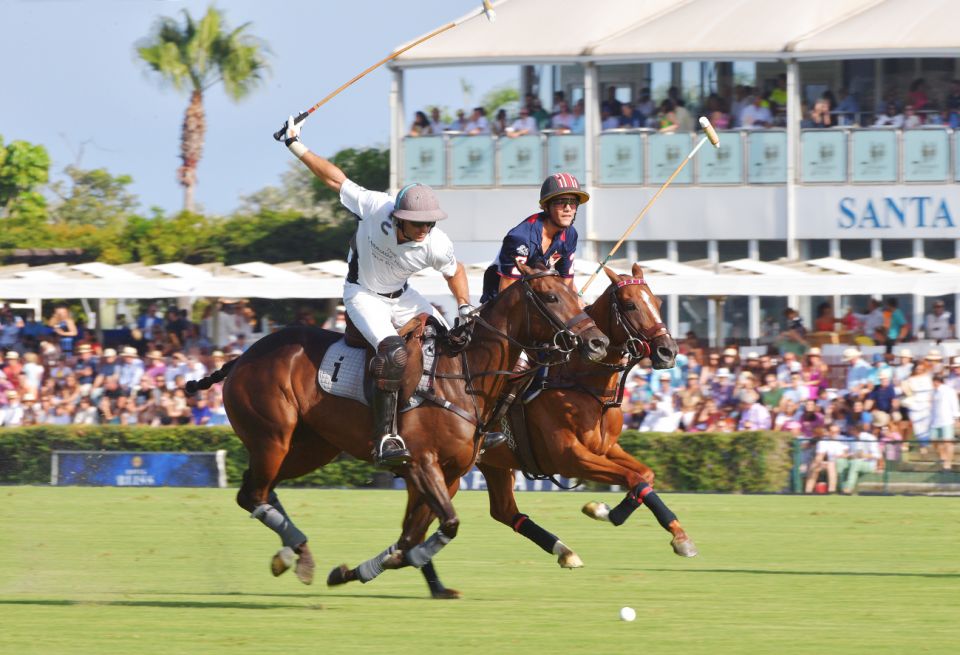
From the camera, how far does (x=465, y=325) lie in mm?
8133

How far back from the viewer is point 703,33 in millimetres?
23750

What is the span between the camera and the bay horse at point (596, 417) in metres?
9.02

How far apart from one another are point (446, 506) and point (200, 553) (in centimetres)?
377

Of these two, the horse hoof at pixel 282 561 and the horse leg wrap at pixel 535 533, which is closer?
the horse hoof at pixel 282 561

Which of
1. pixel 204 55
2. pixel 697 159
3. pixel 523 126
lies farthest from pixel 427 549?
pixel 204 55

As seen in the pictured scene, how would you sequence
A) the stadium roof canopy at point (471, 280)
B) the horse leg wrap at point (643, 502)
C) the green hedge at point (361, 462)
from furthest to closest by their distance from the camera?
the stadium roof canopy at point (471, 280)
the green hedge at point (361, 462)
the horse leg wrap at point (643, 502)

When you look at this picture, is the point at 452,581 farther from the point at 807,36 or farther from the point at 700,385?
the point at 807,36

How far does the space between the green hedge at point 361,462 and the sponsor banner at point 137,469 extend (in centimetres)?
15

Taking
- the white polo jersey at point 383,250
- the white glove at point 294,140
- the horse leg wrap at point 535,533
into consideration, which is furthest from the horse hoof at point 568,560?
the white glove at point 294,140

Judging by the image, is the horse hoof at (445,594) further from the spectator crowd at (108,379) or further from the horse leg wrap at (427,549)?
the spectator crowd at (108,379)

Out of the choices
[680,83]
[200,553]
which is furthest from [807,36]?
[200,553]

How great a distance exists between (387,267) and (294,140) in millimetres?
892

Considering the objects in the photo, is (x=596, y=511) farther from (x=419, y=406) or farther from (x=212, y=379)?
(x=212, y=379)

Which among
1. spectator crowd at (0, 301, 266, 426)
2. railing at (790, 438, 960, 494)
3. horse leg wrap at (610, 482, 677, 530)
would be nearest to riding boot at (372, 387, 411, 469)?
horse leg wrap at (610, 482, 677, 530)
